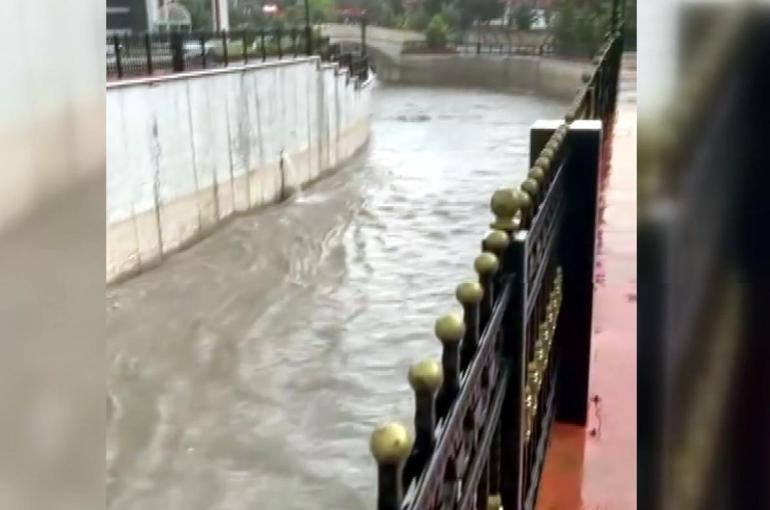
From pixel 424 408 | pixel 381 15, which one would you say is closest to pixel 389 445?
pixel 424 408

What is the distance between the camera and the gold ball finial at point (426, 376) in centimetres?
78

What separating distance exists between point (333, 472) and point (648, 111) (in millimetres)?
3672

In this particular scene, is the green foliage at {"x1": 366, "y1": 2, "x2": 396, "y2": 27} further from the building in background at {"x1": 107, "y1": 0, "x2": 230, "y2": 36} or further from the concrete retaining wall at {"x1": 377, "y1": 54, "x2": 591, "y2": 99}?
the building in background at {"x1": 107, "y1": 0, "x2": 230, "y2": 36}

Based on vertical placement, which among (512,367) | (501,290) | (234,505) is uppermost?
(501,290)

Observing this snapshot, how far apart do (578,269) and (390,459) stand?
1.44 metres

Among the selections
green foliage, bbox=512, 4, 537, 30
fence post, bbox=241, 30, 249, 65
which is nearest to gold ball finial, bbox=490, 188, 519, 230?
fence post, bbox=241, 30, 249, 65

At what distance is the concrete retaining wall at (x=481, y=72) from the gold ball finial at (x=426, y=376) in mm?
18947

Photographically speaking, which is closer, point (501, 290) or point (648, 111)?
point (648, 111)

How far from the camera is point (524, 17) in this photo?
2075 centimetres

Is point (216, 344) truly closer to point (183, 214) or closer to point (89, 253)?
point (183, 214)

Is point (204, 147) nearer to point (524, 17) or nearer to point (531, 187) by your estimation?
point (531, 187)

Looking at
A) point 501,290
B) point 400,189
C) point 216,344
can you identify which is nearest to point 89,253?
point 501,290

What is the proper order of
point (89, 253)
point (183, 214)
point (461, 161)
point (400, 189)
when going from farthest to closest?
1. point (461, 161)
2. point (400, 189)
3. point (183, 214)
4. point (89, 253)

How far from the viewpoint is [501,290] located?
4.02 feet
